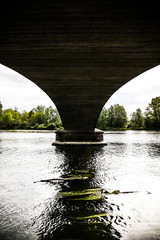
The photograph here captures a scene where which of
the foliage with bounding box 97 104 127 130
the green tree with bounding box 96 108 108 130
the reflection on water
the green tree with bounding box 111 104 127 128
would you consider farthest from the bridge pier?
the green tree with bounding box 111 104 127 128

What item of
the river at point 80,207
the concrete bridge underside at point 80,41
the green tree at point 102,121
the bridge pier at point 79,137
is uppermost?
the concrete bridge underside at point 80,41

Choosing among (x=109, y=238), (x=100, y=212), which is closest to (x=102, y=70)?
(x=100, y=212)

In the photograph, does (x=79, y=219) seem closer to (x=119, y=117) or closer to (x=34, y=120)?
(x=119, y=117)

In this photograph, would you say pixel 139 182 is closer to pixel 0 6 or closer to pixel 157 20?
pixel 157 20

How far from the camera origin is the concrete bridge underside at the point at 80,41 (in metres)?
4.21

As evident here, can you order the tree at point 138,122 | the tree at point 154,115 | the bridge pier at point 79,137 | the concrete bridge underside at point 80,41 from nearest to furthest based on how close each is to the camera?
the concrete bridge underside at point 80,41 → the bridge pier at point 79,137 → the tree at point 154,115 → the tree at point 138,122

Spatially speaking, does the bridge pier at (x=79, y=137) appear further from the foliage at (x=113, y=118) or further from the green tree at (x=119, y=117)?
the green tree at (x=119, y=117)

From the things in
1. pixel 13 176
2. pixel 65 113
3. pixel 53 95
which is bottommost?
pixel 13 176

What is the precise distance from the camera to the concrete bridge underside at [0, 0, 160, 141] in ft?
13.8

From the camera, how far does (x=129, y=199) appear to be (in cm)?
456

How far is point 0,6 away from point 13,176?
571 centimetres

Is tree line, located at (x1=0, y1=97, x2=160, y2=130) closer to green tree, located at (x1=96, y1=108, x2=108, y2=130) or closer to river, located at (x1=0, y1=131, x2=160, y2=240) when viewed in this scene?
green tree, located at (x1=96, y1=108, x2=108, y2=130)

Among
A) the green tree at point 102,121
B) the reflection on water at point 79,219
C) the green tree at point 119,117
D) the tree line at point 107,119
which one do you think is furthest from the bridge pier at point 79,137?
the green tree at point 119,117

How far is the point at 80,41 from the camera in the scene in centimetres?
582
